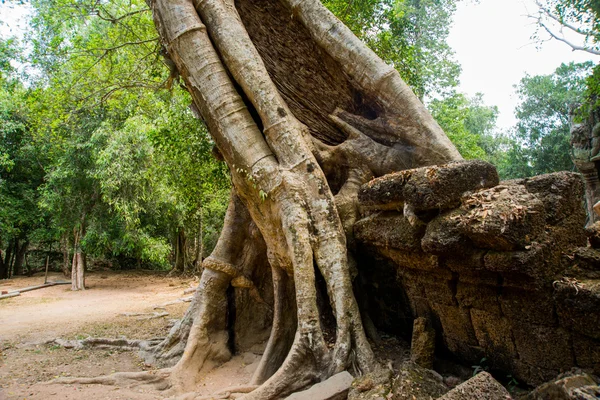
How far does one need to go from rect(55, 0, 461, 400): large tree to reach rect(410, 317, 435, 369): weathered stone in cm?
32

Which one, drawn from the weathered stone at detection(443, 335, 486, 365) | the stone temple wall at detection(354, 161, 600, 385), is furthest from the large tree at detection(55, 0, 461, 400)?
the stone temple wall at detection(354, 161, 600, 385)

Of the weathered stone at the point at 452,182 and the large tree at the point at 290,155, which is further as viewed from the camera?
the large tree at the point at 290,155

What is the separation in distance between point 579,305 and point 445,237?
0.70 metres

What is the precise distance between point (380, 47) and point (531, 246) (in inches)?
219

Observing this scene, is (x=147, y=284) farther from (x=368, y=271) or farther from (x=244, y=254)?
(x=368, y=271)

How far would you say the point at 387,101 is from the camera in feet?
13.6

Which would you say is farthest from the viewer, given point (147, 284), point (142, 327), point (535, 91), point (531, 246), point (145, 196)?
point (535, 91)

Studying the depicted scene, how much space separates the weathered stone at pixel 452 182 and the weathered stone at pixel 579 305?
2.29ft

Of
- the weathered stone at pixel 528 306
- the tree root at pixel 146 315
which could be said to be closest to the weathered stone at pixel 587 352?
the weathered stone at pixel 528 306

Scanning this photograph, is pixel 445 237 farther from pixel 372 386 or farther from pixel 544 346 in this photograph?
pixel 372 386

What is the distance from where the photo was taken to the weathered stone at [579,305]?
6.10 ft

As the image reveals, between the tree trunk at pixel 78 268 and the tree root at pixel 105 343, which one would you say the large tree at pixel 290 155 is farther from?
the tree trunk at pixel 78 268

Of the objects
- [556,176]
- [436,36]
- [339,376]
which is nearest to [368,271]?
[339,376]

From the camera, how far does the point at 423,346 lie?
2744mm
